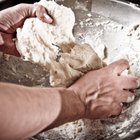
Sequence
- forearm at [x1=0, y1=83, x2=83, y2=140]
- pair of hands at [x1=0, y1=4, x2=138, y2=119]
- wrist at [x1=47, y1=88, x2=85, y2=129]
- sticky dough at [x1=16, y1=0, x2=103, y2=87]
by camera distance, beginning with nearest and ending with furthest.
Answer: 1. forearm at [x1=0, y1=83, x2=83, y2=140]
2. wrist at [x1=47, y1=88, x2=85, y2=129]
3. pair of hands at [x1=0, y1=4, x2=138, y2=119]
4. sticky dough at [x1=16, y1=0, x2=103, y2=87]

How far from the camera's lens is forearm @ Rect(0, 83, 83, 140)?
2.21 ft

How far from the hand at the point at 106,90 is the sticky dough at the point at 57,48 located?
Answer: 2.4 inches

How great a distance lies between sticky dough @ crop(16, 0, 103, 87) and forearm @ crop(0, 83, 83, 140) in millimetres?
235

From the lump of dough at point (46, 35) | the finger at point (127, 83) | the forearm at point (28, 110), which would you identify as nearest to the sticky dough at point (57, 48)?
the lump of dough at point (46, 35)

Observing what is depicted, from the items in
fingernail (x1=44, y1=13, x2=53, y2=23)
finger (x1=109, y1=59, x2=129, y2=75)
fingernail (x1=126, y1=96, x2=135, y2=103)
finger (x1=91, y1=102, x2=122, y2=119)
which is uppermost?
fingernail (x1=44, y1=13, x2=53, y2=23)

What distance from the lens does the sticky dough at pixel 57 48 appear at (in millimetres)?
1055

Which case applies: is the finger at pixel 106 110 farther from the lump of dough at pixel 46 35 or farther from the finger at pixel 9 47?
the finger at pixel 9 47

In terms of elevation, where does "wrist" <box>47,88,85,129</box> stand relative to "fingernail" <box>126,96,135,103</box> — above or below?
above

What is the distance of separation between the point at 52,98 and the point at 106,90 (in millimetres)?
257

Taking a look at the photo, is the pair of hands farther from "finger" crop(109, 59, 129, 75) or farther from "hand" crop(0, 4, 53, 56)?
"hand" crop(0, 4, 53, 56)

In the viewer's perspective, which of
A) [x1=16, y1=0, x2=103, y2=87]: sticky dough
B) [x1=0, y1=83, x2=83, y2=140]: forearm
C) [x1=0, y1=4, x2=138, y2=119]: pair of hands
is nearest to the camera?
[x1=0, y1=83, x2=83, y2=140]: forearm

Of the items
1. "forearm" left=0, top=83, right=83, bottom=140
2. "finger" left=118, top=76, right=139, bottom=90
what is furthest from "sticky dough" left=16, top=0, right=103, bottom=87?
"forearm" left=0, top=83, right=83, bottom=140

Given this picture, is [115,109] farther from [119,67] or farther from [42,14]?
[42,14]

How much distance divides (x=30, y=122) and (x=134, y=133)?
26 centimetres
